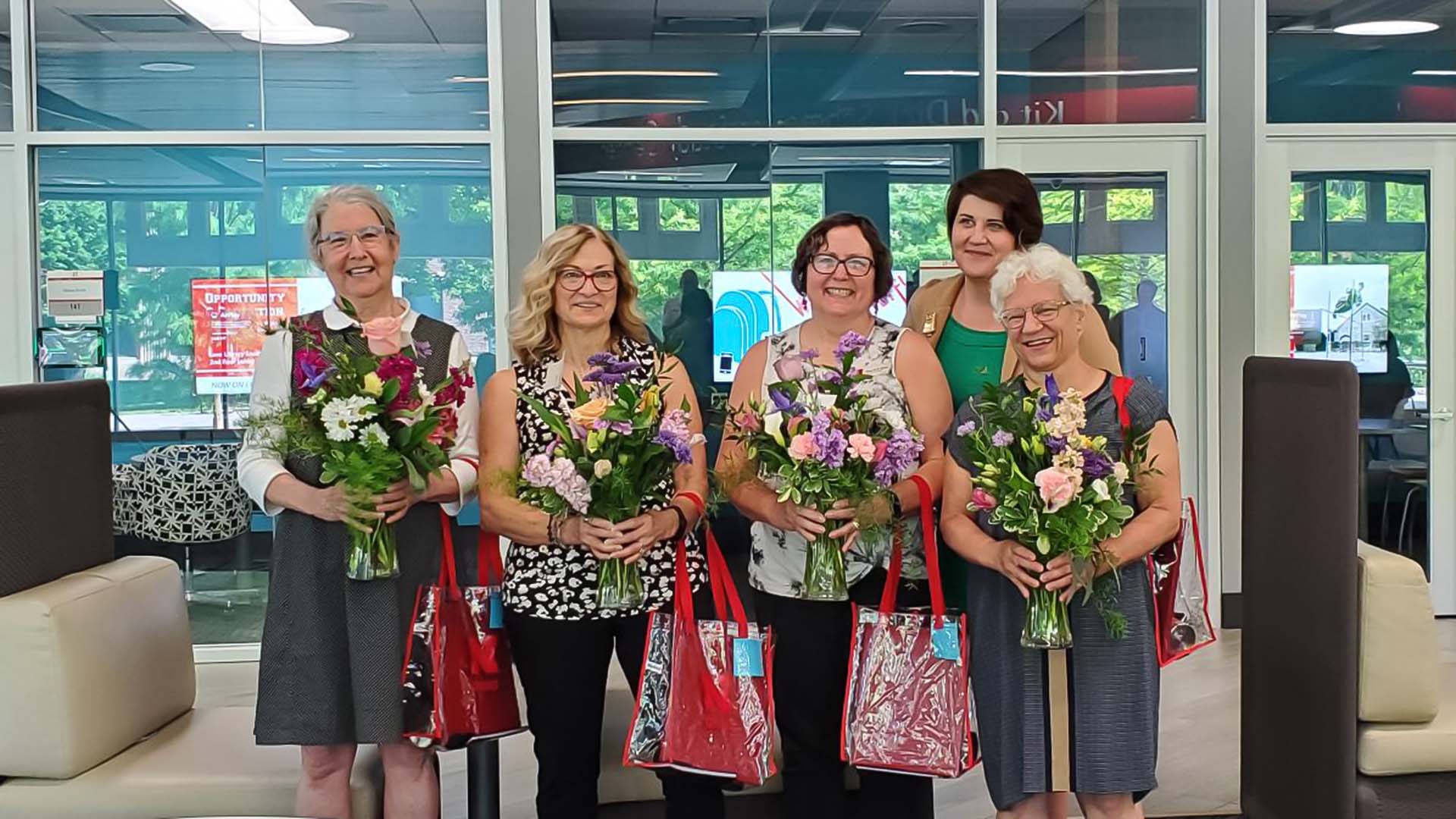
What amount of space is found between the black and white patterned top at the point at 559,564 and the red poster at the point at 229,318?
4027 millimetres

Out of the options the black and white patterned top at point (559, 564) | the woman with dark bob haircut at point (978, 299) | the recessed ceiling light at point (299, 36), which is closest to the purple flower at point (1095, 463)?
the woman with dark bob haircut at point (978, 299)

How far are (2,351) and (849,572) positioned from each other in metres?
5.28

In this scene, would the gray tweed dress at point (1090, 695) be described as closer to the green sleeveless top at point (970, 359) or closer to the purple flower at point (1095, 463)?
the purple flower at point (1095, 463)

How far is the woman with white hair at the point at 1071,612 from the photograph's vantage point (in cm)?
288

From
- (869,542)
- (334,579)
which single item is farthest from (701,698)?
(334,579)

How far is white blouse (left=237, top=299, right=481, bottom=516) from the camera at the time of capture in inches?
120

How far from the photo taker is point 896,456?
2.94 metres

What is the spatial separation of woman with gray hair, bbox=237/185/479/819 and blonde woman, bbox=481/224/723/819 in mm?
152

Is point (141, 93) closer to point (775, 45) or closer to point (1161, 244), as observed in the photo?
point (775, 45)

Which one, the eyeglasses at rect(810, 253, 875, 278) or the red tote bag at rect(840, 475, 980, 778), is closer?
the red tote bag at rect(840, 475, 980, 778)

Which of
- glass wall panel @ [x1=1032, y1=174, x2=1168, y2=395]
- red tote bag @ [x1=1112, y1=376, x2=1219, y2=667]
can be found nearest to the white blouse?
red tote bag @ [x1=1112, y1=376, x2=1219, y2=667]

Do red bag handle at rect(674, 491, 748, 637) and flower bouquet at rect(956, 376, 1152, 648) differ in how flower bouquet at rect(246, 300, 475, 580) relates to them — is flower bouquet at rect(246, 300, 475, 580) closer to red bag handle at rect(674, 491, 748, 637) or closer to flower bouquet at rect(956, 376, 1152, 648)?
red bag handle at rect(674, 491, 748, 637)

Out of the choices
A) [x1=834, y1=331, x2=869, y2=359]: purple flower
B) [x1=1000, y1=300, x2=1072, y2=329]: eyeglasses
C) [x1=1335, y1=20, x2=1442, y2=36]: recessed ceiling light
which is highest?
[x1=1335, y1=20, x2=1442, y2=36]: recessed ceiling light

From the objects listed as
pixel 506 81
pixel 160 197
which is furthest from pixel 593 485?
pixel 160 197
